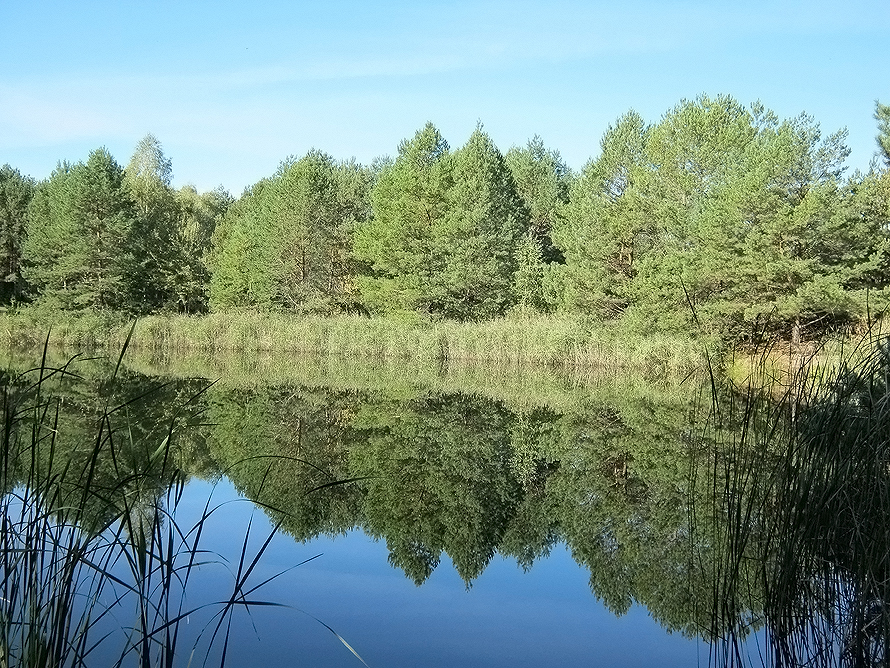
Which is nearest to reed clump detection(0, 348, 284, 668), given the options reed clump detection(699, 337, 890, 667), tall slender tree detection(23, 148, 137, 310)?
reed clump detection(699, 337, 890, 667)

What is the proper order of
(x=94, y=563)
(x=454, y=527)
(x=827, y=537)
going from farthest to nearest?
(x=454, y=527)
(x=94, y=563)
(x=827, y=537)

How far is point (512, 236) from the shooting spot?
32.3m

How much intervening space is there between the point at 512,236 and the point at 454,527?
25.5 metres

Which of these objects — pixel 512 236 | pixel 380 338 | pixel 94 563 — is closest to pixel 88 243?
pixel 380 338

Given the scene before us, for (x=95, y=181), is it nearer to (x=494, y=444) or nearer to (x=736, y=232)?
(x=736, y=232)

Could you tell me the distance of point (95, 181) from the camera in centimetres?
3300

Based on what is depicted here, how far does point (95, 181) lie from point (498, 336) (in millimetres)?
17365

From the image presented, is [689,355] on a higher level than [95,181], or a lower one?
lower

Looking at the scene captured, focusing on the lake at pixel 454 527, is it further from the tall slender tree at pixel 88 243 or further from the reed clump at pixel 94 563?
the tall slender tree at pixel 88 243

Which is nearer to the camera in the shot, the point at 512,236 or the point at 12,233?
the point at 512,236

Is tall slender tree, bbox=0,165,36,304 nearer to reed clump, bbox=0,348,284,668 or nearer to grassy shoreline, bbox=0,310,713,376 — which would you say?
grassy shoreline, bbox=0,310,713,376

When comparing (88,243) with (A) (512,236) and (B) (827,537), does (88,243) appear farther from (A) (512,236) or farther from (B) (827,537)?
(B) (827,537)

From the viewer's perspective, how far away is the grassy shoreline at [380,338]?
24163 millimetres

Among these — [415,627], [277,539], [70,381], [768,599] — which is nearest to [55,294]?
[70,381]
